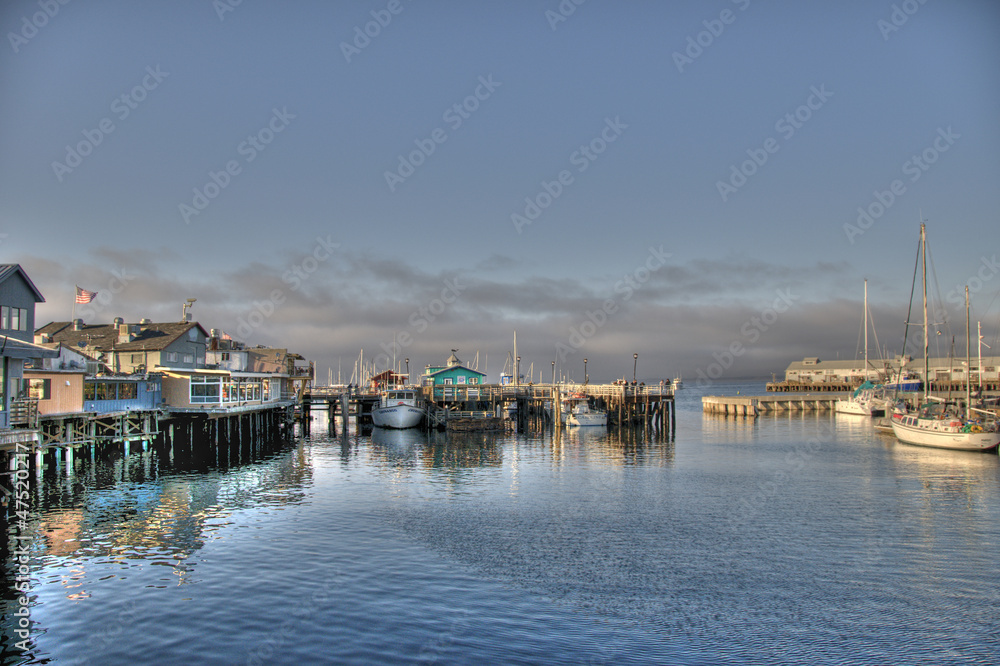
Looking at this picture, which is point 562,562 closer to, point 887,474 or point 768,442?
point 887,474

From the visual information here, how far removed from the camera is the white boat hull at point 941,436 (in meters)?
54.6

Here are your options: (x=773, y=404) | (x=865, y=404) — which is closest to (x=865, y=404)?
(x=865, y=404)

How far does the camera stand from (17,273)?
4053 centimetres

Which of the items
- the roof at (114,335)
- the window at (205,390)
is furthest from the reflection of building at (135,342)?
the window at (205,390)

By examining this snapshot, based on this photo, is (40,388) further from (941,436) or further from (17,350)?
(941,436)

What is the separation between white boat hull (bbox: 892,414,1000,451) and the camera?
2148 inches

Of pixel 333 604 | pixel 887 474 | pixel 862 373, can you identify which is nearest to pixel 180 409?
pixel 333 604

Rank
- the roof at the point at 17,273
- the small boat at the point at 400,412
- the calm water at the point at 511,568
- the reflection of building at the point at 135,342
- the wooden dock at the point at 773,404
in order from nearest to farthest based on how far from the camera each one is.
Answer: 1. the calm water at the point at 511,568
2. the roof at the point at 17,273
3. the reflection of building at the point at 135,342
4. the small boat at the point at 400,412
5. the wooden dock at the point at 773,404

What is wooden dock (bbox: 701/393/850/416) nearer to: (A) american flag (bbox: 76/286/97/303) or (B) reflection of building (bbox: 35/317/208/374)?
(B) reflection of building (bbox: 35/317/208/374)

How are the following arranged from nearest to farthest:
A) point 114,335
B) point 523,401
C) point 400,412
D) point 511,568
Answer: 1. point 511,568
2. point 114,335
3. point 400,412
4. point 523,401

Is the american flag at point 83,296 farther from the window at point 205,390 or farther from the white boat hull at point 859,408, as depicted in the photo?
the white boat hull at point 859,408

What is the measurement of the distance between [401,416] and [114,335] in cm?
3247

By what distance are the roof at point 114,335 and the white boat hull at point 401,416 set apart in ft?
78.0

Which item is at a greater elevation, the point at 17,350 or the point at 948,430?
the point at 17,350
